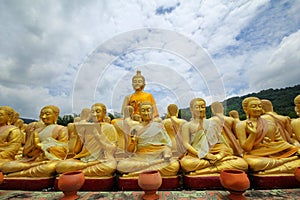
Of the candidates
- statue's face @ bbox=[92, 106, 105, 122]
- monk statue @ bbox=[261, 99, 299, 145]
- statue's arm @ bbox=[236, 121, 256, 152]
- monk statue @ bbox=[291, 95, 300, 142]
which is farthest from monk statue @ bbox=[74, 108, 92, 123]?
monk statue @ bbox=[291, 95, 300, 142]

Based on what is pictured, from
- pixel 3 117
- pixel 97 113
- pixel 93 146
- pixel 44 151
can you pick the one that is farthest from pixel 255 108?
pixel 3 117

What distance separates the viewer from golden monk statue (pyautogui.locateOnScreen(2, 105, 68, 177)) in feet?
12.2

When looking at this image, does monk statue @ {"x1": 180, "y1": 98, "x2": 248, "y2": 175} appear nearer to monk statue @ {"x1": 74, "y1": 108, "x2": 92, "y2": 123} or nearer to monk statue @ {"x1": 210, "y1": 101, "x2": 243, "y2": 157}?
monk statue @ {"x1": 210, "y1": 101, "x2": 243, "y2": 157}

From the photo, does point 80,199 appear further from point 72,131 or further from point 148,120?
point 148,120

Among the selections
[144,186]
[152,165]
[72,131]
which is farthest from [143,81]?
[144,186]

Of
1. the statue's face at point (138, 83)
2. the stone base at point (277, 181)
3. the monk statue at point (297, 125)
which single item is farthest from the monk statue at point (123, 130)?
the monk statue at point (297, 125)

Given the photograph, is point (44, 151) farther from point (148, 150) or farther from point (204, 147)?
point (204, 147)

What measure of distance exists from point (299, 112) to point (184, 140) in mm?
2704

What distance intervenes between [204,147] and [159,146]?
3.16ft

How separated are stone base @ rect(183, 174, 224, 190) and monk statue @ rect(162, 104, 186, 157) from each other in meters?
0.80

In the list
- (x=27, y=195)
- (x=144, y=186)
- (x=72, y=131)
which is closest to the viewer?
(x=144, y=186)

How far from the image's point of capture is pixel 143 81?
284 inches

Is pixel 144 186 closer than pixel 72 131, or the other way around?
pixel 144 186

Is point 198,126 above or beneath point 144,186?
above
